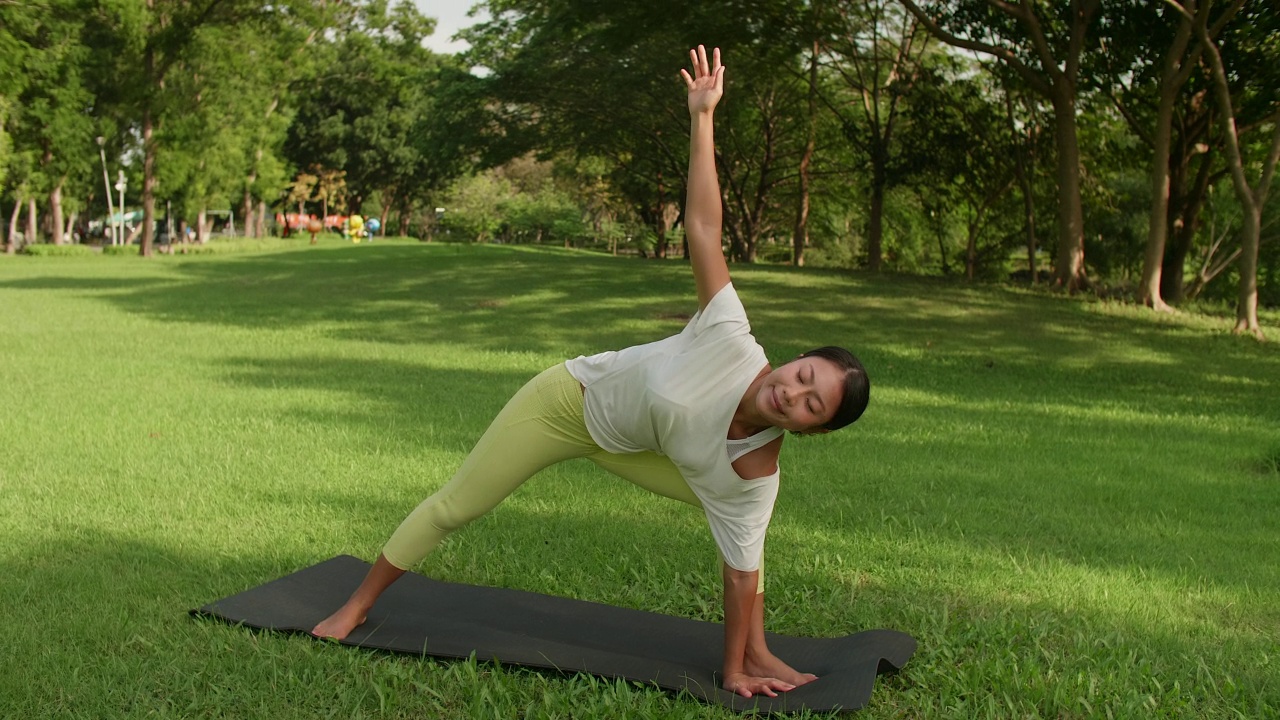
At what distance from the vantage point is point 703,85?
338cm

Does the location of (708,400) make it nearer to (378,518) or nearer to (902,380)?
(378,518)

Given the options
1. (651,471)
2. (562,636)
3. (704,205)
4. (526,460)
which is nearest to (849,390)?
(704,205)

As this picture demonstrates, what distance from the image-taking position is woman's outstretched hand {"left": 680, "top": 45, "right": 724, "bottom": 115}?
3330 millimetres

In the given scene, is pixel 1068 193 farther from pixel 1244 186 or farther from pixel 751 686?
pixel 751 686

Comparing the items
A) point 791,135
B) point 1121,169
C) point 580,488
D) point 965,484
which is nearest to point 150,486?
point 580,488

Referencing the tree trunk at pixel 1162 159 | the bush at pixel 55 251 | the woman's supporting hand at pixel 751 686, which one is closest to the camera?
the woman's supporting hand at pixel 751 686

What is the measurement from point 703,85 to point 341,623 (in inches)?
88.1

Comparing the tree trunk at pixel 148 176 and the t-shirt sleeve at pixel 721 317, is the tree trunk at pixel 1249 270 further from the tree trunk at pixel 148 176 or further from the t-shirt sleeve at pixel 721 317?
the tree trunk at pixel 148 176

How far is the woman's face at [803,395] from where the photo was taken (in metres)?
3.08

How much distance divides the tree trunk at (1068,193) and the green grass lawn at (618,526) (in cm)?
449

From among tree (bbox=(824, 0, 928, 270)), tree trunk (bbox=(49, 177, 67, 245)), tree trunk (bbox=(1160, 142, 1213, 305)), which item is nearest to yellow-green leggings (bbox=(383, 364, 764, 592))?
tree (bbox=(824, 0, 928, 270))

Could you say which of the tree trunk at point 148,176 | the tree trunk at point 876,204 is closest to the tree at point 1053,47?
the tree trunk at point 876,204

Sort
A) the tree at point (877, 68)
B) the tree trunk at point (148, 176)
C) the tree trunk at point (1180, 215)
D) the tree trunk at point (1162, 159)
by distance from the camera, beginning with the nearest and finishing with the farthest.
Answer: the tree trunk at point (1162, 159), the tree trunk at point (1180, 215), the tree at point (877, 68), the tree trunk at point (148, 176)

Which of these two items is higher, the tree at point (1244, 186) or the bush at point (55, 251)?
the tree at point (1244, 186)
